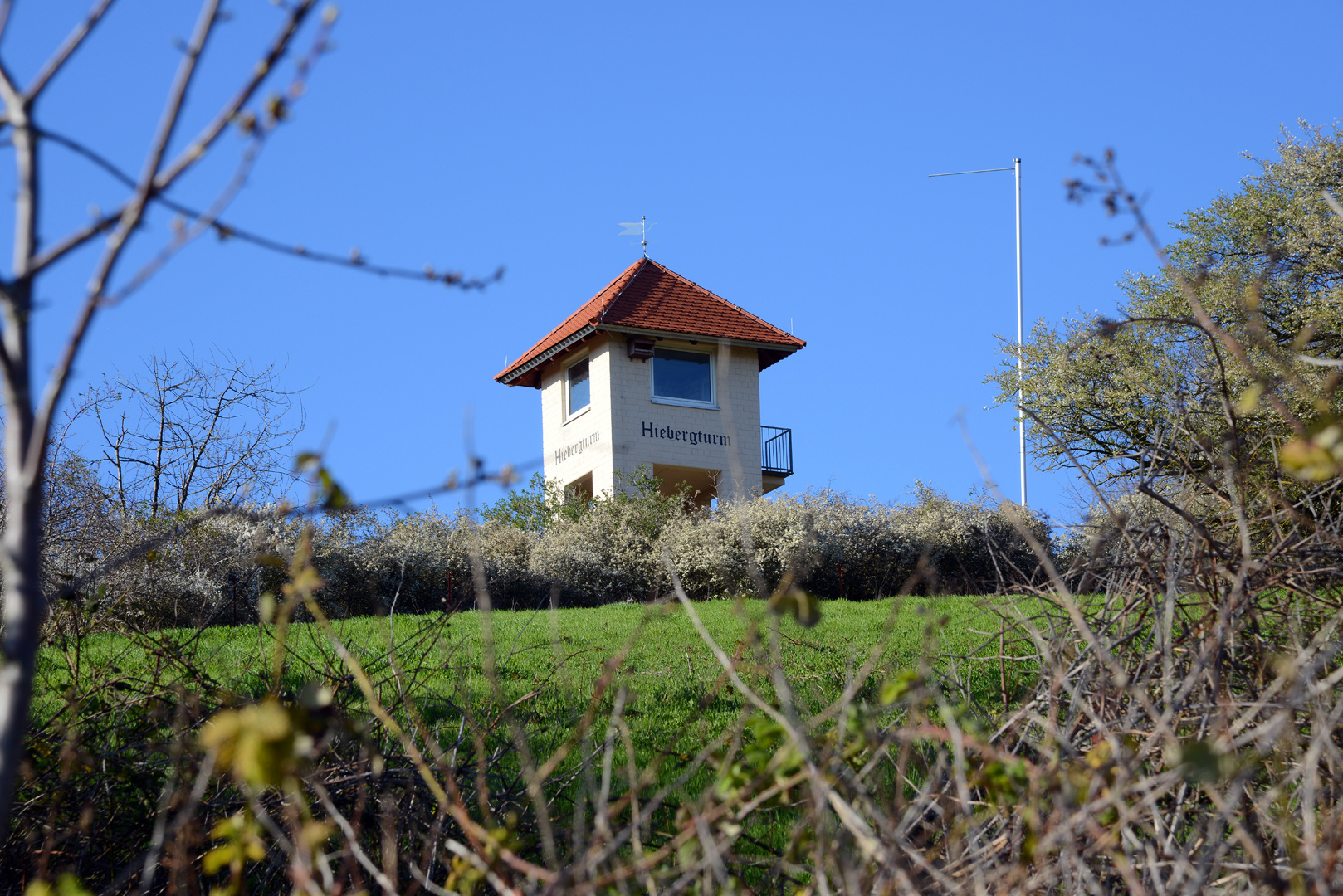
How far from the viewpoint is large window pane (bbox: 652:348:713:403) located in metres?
24.4

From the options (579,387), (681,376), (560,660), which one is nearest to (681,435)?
(681,376)

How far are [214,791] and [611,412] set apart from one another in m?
19.5

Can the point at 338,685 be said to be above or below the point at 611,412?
below

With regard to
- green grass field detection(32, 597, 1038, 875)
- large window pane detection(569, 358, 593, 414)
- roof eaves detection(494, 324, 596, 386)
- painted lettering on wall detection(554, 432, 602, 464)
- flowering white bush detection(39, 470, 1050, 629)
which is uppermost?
roof eaves detection(494, 324, 596, 386)

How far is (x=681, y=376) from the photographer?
976 inches

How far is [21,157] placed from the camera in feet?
4.15

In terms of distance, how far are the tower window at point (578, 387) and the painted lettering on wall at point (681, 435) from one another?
67.2 inches

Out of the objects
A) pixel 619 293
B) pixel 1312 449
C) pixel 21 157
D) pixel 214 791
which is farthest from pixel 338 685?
pixel 619 293

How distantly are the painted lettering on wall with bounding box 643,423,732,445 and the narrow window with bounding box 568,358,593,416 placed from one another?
180 centimetres

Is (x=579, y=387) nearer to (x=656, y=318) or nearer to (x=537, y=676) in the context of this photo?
(x=656, y=318)

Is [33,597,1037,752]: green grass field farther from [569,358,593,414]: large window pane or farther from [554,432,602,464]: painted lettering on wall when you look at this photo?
[569,358,593,414]: large window pane

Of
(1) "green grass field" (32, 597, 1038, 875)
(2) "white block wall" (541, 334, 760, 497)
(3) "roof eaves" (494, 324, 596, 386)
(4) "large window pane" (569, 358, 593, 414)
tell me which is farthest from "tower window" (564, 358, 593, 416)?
(1) "green grass field" (32, 597, 1038, 875)

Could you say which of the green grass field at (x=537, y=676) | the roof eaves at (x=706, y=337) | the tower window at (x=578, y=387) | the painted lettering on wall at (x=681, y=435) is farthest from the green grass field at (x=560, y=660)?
the tower window at (x=578, y=387)

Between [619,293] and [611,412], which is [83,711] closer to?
[611,412]
